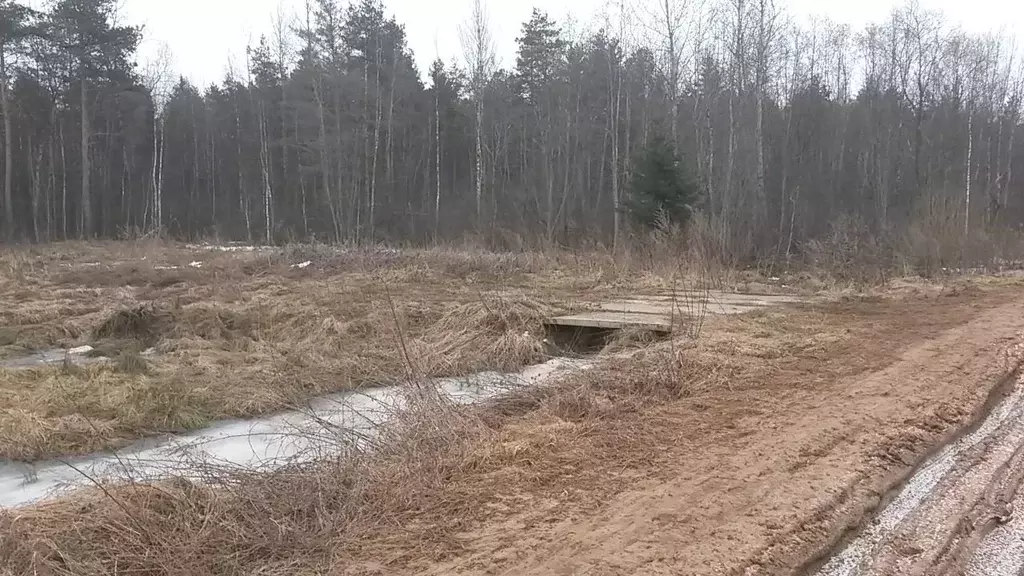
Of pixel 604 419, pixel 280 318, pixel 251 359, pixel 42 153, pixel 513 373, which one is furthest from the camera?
pixel 42 153

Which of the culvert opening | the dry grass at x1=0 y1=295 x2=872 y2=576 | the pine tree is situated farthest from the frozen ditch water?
the pine tree

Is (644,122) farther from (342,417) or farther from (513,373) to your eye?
(342,417)

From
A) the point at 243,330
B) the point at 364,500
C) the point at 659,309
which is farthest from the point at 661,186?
the point at 364,500

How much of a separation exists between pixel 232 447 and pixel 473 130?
37.2 meters

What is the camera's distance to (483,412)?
597 centimetres

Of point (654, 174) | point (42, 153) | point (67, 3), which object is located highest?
point (67, 3)

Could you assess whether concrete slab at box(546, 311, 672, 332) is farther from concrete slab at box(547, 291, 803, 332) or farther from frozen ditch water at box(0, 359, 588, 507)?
frozen ditch water at box(0, 359, 588, 507)

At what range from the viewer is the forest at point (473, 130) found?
3266 cm

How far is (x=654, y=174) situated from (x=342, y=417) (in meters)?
18.1

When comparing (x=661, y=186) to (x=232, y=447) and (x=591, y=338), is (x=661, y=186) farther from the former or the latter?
(x=232, y=447)

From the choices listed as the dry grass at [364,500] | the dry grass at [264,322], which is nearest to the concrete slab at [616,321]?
the dry grass at [264,322]

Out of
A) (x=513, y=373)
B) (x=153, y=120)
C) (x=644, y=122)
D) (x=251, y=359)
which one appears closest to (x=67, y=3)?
(x=153, y=120)

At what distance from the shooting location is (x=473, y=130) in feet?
136

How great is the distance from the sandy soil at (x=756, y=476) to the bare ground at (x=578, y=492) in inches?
0.5
